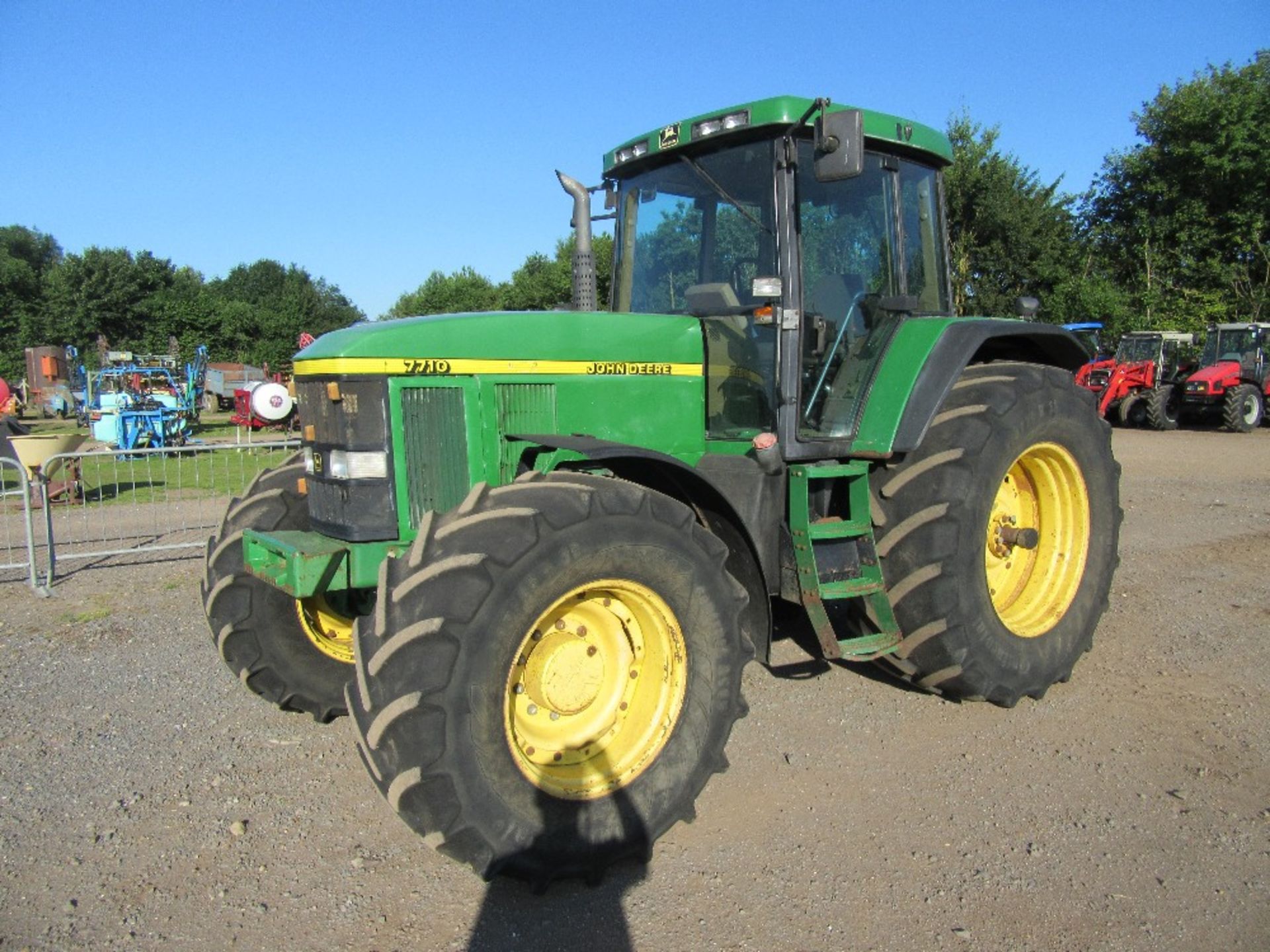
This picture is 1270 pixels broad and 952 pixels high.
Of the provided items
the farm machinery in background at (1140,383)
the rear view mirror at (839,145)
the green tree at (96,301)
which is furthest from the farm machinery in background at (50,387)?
the rear view mirror at (839,145)

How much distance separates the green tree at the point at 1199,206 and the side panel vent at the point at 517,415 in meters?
30.8

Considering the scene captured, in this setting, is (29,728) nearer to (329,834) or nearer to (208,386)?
(329,834)

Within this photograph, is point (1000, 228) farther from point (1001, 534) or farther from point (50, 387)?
point (50, 387)

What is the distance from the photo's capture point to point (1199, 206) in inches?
1184

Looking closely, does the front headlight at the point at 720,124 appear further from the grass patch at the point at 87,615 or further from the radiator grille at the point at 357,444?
the grass patch at the point at 87,615

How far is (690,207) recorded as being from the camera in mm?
4328

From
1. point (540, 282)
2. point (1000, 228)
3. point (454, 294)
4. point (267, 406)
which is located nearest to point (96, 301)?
point (454, 294)

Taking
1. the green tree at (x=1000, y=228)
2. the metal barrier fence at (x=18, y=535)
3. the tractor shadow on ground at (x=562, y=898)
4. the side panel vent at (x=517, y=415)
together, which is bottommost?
the tractor shadow on ground at (x=562, y=898)

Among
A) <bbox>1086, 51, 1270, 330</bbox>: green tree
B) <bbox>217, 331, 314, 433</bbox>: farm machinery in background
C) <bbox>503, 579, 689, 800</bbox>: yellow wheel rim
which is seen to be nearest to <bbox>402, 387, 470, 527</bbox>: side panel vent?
<bbox>503, 579, 689, 800</bbox>: yellow wheel rim

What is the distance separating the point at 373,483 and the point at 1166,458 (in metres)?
15.1

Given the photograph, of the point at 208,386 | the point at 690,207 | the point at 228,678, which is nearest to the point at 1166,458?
the point at 690,207

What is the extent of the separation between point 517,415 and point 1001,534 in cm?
254

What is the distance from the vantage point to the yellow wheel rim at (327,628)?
403 cm

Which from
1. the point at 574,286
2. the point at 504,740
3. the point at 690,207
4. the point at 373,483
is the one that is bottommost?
the point at 504,740
